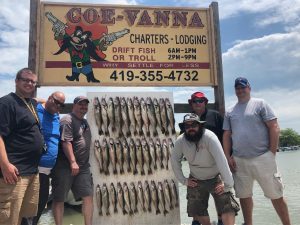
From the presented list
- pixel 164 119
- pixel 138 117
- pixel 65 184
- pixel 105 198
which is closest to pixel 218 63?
pixel 164 119

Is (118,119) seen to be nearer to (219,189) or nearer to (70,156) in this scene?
(70,156)

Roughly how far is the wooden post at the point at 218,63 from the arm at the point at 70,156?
2.79m

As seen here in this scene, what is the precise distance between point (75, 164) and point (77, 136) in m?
0.50

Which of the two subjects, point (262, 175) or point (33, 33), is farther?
point (33, 33)

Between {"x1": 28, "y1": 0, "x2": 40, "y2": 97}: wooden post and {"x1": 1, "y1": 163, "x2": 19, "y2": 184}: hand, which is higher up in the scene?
{"x1": 28, "y1": 0, "x2": 40, "y2": 97}: wooden post

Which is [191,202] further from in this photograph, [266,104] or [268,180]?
[266,104]

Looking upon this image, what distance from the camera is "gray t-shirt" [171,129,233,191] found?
4.32 metres

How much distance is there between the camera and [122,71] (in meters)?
6.01

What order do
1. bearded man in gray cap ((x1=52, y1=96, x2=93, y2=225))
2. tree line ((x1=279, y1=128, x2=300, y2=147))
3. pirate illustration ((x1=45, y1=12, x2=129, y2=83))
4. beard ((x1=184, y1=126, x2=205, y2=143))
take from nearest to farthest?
beard ((x1=184, y1=126, x2=205, y2=143)), bearded man in gray cap ((x1=52, y1=96, x2=93, y2=225)), pirate illustration ((x1=45, y1=12, x2=129, y2=83)), tree line ((x1=279, y1=128, x2=300, y2=147))

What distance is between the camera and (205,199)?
15.3 ft

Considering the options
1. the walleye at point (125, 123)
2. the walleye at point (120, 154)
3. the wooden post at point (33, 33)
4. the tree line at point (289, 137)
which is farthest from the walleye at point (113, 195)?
the tree line at point (289, 137)

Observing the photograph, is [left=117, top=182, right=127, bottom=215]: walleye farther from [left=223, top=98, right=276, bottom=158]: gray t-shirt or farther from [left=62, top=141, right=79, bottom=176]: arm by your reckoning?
[left=223, top=98, right=276, bottom=158]: gray t-shirt

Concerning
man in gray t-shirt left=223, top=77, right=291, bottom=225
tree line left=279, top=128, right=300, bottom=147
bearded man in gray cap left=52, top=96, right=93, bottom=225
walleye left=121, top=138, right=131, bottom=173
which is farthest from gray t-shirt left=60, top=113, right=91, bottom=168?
tree line left=279, top=128, right=300, bottom=147

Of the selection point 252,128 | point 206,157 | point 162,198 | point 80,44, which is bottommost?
point 162,198
